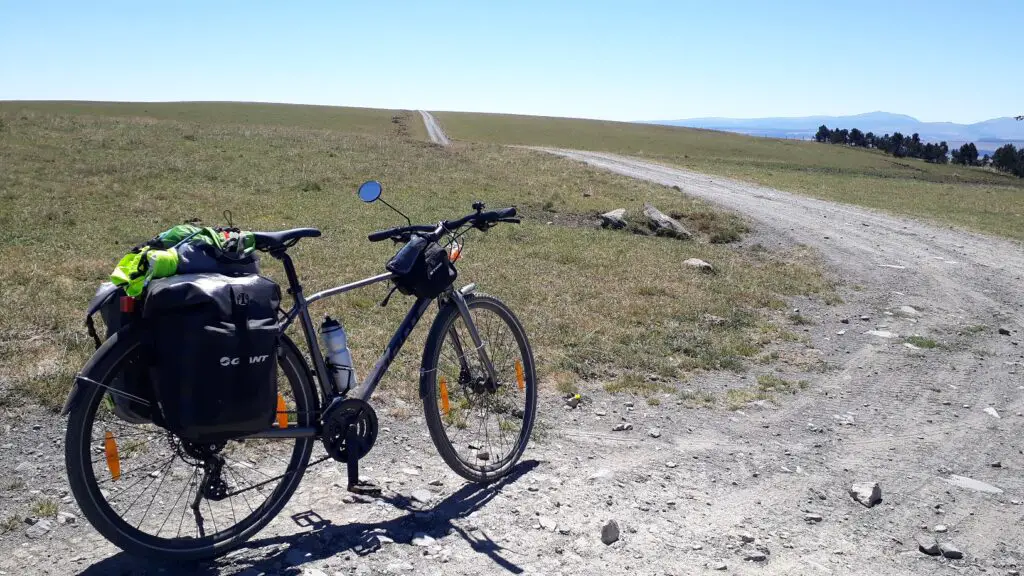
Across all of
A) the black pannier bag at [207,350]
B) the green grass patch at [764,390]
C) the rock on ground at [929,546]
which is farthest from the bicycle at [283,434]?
the rock on ground at [929,546]

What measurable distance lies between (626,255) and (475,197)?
7.37 m

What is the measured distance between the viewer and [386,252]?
37.7 ft

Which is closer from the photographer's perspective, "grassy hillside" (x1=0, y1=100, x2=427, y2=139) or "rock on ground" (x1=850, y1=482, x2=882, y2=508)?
"rock on ground" (x1=850, y1=482, x2=882, y2=508)

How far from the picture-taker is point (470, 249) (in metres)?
12.1

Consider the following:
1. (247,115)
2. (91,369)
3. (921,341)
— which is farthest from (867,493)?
(247,115)

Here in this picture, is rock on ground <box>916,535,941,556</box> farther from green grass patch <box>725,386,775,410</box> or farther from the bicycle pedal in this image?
the bicycle pedal

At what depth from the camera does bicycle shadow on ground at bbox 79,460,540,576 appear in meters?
3.43

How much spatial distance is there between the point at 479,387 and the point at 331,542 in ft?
4.37

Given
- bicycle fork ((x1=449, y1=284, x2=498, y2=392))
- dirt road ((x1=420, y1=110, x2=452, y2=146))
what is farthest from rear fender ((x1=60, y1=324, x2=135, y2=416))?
dirt road ((x1=420, y1=110, x2=452, y2=146))

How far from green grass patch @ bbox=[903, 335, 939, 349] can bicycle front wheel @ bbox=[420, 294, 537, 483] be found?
5257 mm

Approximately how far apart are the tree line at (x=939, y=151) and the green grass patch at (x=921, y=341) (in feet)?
231

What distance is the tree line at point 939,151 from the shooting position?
2813 inches

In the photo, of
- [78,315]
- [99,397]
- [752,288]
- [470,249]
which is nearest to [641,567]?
[99,397]

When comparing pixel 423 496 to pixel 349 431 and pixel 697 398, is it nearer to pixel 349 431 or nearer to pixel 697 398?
pixel 349 431
